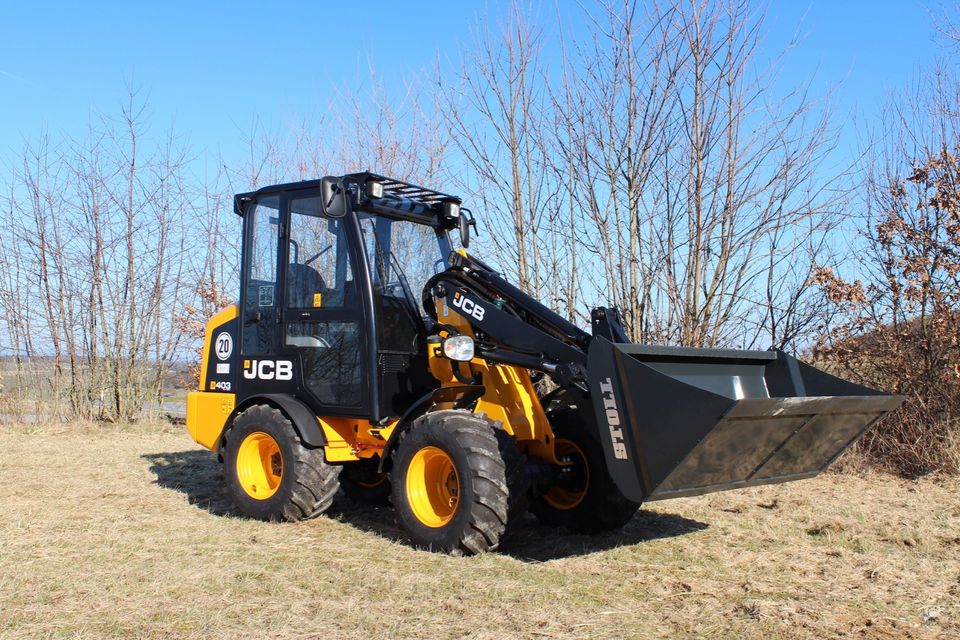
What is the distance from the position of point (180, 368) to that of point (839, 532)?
11302 mm

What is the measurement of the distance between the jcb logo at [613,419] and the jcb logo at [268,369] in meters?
2.72

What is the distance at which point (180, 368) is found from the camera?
14578 mm

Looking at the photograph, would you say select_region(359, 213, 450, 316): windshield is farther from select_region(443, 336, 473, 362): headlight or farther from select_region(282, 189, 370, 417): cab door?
select_region(443, 336, 473, 362): headlight

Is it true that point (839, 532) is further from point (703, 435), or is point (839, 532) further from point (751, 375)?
point (703, 435)

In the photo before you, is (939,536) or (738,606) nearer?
(738,606)

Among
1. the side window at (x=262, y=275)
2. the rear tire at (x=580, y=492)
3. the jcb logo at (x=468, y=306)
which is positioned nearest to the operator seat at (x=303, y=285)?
the side window at (x=262, y=275)

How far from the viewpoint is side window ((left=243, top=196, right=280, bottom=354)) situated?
672cm

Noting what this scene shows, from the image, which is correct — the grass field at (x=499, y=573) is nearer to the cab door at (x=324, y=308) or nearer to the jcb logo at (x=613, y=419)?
the jcb logo at (x=613, y=419)

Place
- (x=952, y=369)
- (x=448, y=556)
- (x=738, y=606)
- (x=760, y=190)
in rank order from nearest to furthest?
(x=738, y=606) → (x=448, y=556) → (x=952, y=369) → (x=760, y=190)

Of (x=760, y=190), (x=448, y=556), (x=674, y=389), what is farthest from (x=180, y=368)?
(x=674, y=389)

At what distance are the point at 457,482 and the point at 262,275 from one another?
2.47 m

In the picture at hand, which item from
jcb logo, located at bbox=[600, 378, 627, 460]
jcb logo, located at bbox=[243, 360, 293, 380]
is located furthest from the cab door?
jcb logo, located at bbox=[600, 378, 627, 460]

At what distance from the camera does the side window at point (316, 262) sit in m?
6.21

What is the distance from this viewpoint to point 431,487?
5.60 meters
